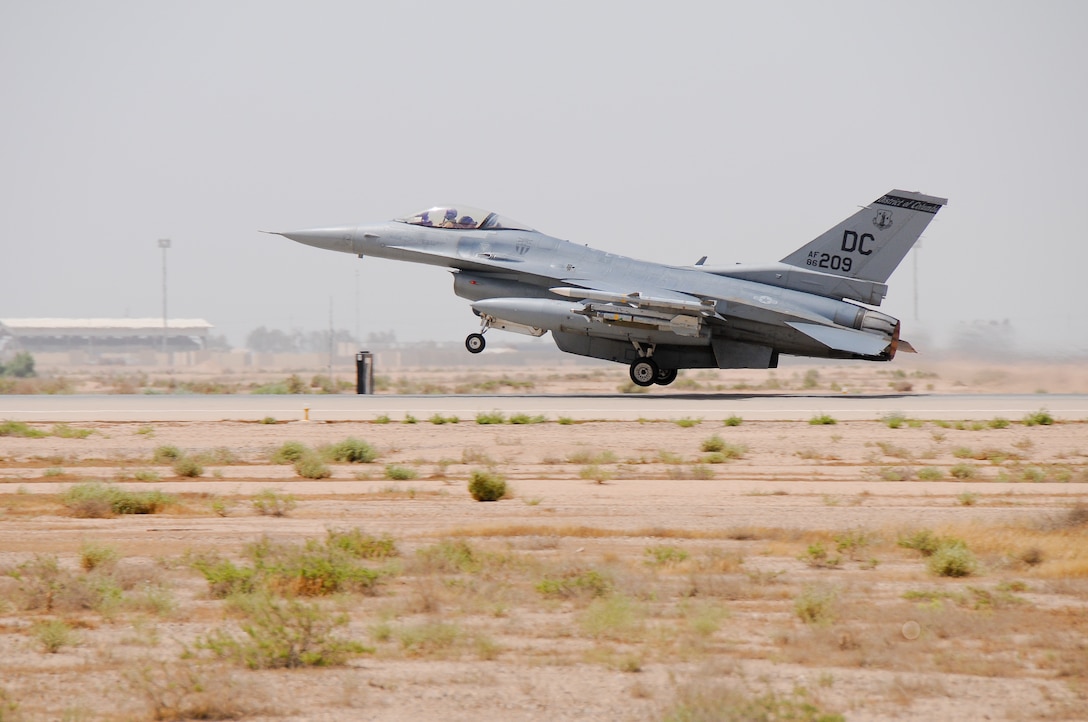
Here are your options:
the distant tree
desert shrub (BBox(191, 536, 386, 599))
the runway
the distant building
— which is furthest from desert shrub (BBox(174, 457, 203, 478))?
the distant building

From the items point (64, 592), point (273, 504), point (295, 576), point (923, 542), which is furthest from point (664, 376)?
A: point (64, 592)

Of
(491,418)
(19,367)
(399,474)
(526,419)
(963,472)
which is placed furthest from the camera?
(19,367)

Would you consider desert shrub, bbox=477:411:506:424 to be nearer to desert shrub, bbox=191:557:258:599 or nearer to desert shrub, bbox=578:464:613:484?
desert shrub, bbox=578:464:613:484

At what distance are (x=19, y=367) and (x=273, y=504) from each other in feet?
272

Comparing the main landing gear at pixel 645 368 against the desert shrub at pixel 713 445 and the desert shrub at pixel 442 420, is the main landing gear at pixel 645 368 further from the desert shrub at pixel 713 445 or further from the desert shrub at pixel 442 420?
the desert shrub at pixel 713 445

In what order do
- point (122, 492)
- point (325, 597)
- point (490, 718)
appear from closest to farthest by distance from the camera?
point (490, 718), point (325, 597), point (122, 492)

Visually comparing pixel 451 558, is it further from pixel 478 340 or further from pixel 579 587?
pixel 478 340

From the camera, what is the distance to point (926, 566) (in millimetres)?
11812

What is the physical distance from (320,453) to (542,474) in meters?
4.49

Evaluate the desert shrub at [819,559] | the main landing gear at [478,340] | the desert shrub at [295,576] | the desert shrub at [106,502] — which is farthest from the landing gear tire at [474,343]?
the desert shrub at [295,576]

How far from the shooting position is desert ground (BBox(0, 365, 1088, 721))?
7695mm

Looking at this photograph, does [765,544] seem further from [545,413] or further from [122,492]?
[545,413]

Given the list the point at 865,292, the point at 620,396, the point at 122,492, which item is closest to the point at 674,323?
the point at 620,396

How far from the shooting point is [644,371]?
111ft
